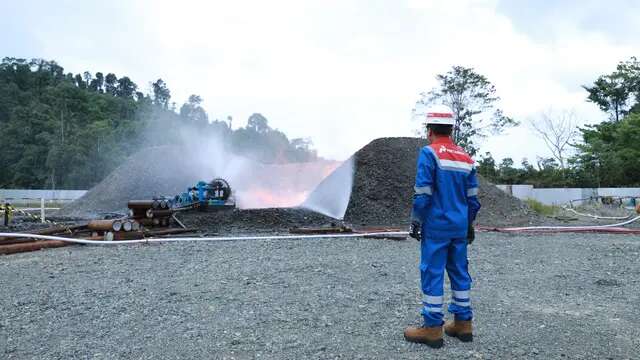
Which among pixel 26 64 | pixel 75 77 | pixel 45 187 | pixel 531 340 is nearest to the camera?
pixel 531 340

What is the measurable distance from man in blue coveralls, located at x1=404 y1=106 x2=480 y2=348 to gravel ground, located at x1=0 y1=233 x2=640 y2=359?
0.15 metres

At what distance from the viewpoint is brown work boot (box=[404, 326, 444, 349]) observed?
11.2 ft

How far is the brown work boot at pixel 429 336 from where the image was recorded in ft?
11.2

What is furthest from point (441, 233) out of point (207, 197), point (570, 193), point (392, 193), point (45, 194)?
point (45, 194)

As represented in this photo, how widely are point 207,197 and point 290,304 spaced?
9148mm

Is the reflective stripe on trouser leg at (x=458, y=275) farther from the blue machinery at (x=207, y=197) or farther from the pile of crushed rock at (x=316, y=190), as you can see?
the blue machinery at (x=207, y=197)

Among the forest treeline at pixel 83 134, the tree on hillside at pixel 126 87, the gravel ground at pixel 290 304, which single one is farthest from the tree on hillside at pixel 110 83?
the gravel ground at pixel 290 304

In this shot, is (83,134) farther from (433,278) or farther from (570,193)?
(433,278)

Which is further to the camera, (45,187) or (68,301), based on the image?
(45,187)

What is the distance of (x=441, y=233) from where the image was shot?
139 inches

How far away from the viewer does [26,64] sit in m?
64.9

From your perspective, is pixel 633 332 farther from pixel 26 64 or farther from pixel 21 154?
pixel 26 64

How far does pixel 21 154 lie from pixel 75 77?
40.8 m

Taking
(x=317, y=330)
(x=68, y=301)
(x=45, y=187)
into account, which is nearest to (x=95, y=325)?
(x=68, y=301)
